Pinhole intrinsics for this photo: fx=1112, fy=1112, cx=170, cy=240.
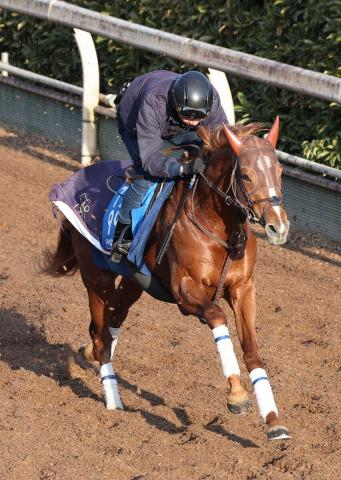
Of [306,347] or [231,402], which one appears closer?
[231,402]

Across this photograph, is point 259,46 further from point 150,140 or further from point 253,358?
point 253,358

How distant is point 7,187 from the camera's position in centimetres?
1135

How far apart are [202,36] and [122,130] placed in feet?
15.2

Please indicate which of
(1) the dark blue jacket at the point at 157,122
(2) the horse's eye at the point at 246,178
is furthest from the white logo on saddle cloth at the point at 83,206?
(2) the horse's eye at the point at 246,178

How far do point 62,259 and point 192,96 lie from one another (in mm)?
2070

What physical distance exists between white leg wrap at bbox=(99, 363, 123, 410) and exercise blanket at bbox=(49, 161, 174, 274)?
0.67 meters

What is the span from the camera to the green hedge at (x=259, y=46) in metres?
10.0

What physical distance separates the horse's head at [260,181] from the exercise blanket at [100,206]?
84cm

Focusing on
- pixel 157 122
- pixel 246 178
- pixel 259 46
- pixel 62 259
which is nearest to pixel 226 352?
pixel 246 178

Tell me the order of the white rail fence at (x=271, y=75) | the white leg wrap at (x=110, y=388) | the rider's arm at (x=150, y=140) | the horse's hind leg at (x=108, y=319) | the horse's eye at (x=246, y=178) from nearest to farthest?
the horse's eye at (x=246, y=178), the rider's arm at (x=150, y=140), the white leg wrap at (x=110, y=388), the horse's hind leg at (x=108, y=319), the white rail fence at (x=271, y=75)

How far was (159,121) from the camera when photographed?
645cm

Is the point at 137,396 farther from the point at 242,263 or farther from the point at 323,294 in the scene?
the point at 323,294

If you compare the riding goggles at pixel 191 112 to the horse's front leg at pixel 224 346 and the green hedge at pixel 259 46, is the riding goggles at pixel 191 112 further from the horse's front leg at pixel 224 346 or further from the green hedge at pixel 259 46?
the green hedge at pixel 259 46

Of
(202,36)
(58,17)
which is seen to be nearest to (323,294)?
(202,36)
